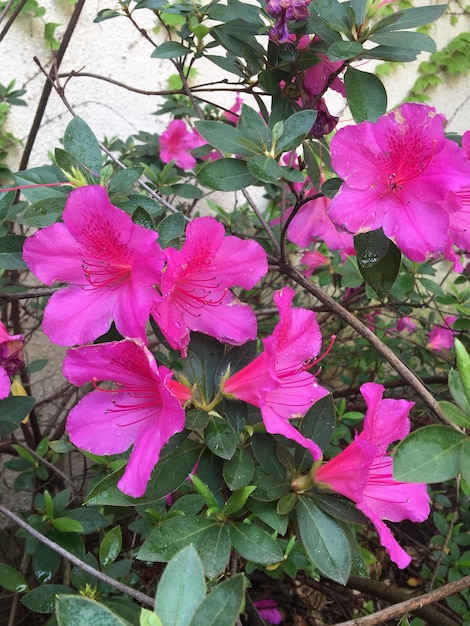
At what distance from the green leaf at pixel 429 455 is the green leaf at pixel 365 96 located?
52cm

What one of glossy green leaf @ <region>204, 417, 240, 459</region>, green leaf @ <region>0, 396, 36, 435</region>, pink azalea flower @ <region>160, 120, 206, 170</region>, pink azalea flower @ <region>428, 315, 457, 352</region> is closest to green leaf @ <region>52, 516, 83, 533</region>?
green leaf @ <region>0, 396, 36, 435</region>

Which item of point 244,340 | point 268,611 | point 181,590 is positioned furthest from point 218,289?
point 268,611

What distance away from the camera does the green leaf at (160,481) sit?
2.23ft

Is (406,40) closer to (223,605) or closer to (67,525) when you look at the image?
(223,605)

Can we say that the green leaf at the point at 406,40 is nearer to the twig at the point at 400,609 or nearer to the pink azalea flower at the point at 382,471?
the pink azalea flower at the point at 382,471

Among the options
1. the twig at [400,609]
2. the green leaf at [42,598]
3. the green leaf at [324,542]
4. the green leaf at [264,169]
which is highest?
the green leaf at [264,169]

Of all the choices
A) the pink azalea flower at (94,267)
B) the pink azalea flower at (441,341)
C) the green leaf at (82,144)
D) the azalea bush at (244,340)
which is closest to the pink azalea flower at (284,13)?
the azalea bush at (244,340)

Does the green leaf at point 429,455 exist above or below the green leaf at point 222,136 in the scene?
below

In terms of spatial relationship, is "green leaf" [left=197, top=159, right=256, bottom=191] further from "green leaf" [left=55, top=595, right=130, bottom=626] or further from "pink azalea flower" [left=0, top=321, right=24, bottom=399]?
"green leaf" [left=55, top=595, right=130, bottom=626]

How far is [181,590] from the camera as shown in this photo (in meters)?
0.47

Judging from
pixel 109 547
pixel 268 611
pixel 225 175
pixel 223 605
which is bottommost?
pixel 268 611

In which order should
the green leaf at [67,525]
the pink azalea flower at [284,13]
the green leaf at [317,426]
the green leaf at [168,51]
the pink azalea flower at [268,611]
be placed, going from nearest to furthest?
the green leaf at [317,426]
the pink azalea flower at [284,13]
the green leaf at [67,525]
the green leaf at [168,51]
the pink azalea flower at [268,611]

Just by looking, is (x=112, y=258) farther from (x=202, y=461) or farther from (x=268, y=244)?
(x=268, y=244)

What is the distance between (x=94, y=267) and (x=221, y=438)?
0.93 ft
